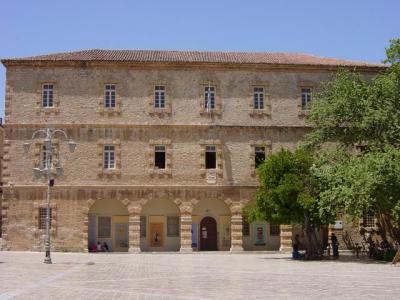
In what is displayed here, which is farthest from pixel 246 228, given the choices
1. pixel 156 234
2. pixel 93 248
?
pixel 93 248

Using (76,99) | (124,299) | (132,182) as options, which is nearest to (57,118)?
(76,99)

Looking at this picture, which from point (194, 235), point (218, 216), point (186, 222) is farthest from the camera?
point (218, 216)

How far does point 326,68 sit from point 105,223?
17.5 metres

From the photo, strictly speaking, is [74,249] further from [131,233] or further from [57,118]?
[57,118]

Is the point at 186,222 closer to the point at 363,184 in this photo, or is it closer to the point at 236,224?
the point at 236,224

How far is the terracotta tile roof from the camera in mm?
40812

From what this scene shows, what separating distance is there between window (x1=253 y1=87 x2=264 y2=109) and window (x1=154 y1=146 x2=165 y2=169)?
660 cm

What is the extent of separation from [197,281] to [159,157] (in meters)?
20.5

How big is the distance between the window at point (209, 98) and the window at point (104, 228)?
9690 millimetres

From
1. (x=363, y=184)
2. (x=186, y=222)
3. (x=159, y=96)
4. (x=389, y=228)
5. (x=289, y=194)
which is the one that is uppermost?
(x=159, y=96)

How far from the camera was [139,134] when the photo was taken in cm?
4056

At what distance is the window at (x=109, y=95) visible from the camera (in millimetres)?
40812

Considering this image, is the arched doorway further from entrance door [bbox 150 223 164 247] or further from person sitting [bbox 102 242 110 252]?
entrance door [bbox 150 223 164 247]

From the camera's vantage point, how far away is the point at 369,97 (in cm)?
3350
